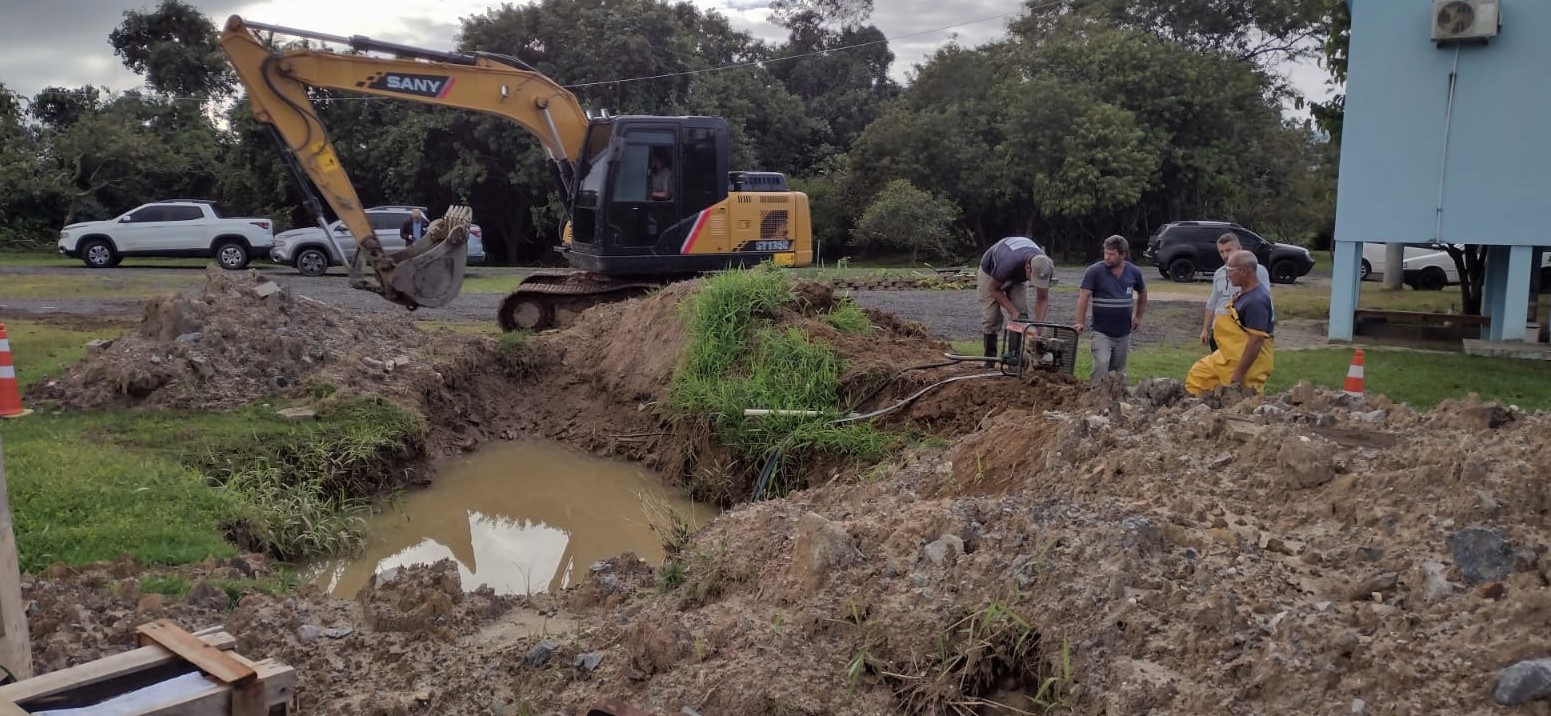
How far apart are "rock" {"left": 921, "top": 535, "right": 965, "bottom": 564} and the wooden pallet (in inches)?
89.6

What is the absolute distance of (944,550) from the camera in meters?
4.36

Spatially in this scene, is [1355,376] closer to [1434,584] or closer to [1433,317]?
[1434,584]

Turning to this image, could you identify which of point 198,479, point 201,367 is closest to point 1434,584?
point 198,479

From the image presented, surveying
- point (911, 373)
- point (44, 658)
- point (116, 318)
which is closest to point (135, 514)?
point (44, 658)

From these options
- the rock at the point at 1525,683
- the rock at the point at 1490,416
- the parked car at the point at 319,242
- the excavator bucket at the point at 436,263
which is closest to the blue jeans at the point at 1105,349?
the rock at the point at 1490,416

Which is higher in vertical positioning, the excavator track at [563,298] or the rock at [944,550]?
the excavator track at [563,298]

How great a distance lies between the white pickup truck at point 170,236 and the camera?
22.5 m

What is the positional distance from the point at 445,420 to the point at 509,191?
64.9 ft

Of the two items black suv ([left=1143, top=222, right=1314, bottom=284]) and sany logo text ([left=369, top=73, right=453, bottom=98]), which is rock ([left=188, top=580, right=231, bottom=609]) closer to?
sany logo text ([left=369, top=73, right=453, bottom=98])

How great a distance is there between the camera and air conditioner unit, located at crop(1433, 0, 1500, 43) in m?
12.4

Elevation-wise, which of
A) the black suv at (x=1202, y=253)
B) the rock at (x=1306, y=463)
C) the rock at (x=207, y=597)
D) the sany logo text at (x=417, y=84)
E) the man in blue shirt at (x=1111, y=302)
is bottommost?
the rock at (x=207, y=597)

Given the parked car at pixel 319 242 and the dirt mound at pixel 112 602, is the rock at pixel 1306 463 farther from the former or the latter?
the parked car at pixel 319 242

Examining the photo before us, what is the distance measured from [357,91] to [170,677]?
9.29 meters

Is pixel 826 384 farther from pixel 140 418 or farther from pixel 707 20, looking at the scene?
pixel 707 20
